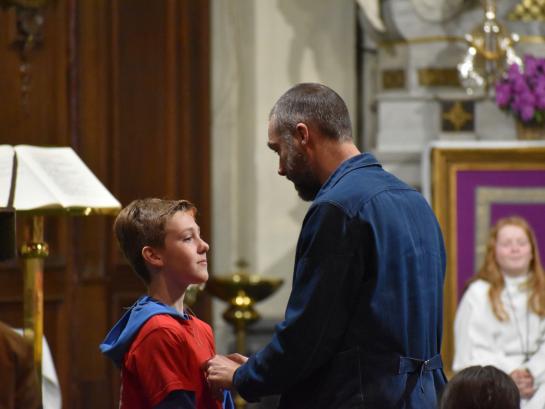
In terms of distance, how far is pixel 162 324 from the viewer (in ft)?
10.7

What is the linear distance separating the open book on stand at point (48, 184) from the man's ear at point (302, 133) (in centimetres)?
118

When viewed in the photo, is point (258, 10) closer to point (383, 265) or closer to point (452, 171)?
point (452, 171)

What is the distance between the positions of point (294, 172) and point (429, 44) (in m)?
4.36

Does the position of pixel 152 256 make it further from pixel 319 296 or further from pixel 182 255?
pixel 319 296

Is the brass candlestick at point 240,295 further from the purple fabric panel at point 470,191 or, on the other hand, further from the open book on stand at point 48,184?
the open book on stand at point 48,184

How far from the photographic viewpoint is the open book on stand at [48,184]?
418 centimetres

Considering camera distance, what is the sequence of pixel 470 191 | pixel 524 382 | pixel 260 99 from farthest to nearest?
pixel 260 99, pixel 470 191, pixel 524 382

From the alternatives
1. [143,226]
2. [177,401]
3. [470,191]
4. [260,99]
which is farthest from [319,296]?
[260,99]

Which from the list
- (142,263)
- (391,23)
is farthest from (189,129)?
(142,263)

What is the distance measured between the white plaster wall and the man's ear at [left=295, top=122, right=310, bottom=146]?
4.56 meters

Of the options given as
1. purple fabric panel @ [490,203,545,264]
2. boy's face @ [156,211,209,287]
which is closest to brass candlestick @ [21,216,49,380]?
boy's face @ [156,211,209,287]

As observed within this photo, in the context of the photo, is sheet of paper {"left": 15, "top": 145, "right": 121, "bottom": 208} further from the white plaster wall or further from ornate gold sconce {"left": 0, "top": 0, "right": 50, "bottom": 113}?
the white plaster wall

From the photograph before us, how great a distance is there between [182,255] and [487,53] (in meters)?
4.20

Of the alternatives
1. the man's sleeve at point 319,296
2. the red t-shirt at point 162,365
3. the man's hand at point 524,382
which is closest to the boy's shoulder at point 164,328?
the red t-shirt at point 162,365
